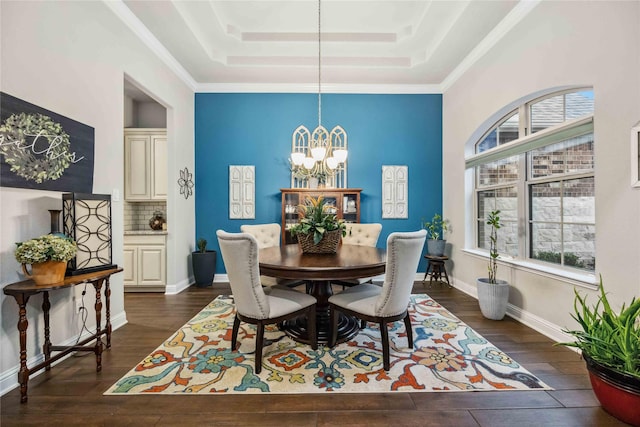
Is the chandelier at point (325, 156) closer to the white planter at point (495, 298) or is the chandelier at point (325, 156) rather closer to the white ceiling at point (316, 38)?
the white ceiling at point (316, 38)

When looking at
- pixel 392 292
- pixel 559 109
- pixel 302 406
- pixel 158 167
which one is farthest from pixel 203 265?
pixel 559 109

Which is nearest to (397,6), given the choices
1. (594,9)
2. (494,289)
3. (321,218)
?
(594,9)

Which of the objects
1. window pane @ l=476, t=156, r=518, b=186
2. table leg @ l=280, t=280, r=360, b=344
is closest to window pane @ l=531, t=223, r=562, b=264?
window pane @ l=476, t=156, r=518, b=186

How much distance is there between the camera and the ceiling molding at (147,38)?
2.81m

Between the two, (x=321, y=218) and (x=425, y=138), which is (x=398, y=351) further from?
(x=425, y=138)

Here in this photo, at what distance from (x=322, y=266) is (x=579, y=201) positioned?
7.74 ft

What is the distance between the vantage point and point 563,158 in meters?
2.73

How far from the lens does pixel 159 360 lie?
2.25 meters

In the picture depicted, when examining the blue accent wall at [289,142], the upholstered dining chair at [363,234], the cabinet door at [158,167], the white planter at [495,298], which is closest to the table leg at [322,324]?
the upholstered dining chair at [363,234]

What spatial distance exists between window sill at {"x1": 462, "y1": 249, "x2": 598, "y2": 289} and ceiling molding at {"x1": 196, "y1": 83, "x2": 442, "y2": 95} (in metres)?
2.90

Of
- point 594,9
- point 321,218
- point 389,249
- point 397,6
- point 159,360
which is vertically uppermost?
point 397,6

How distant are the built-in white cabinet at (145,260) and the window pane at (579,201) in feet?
15.2

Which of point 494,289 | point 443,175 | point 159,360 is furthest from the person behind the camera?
point 443,175

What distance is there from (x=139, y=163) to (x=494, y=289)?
16.0ft
